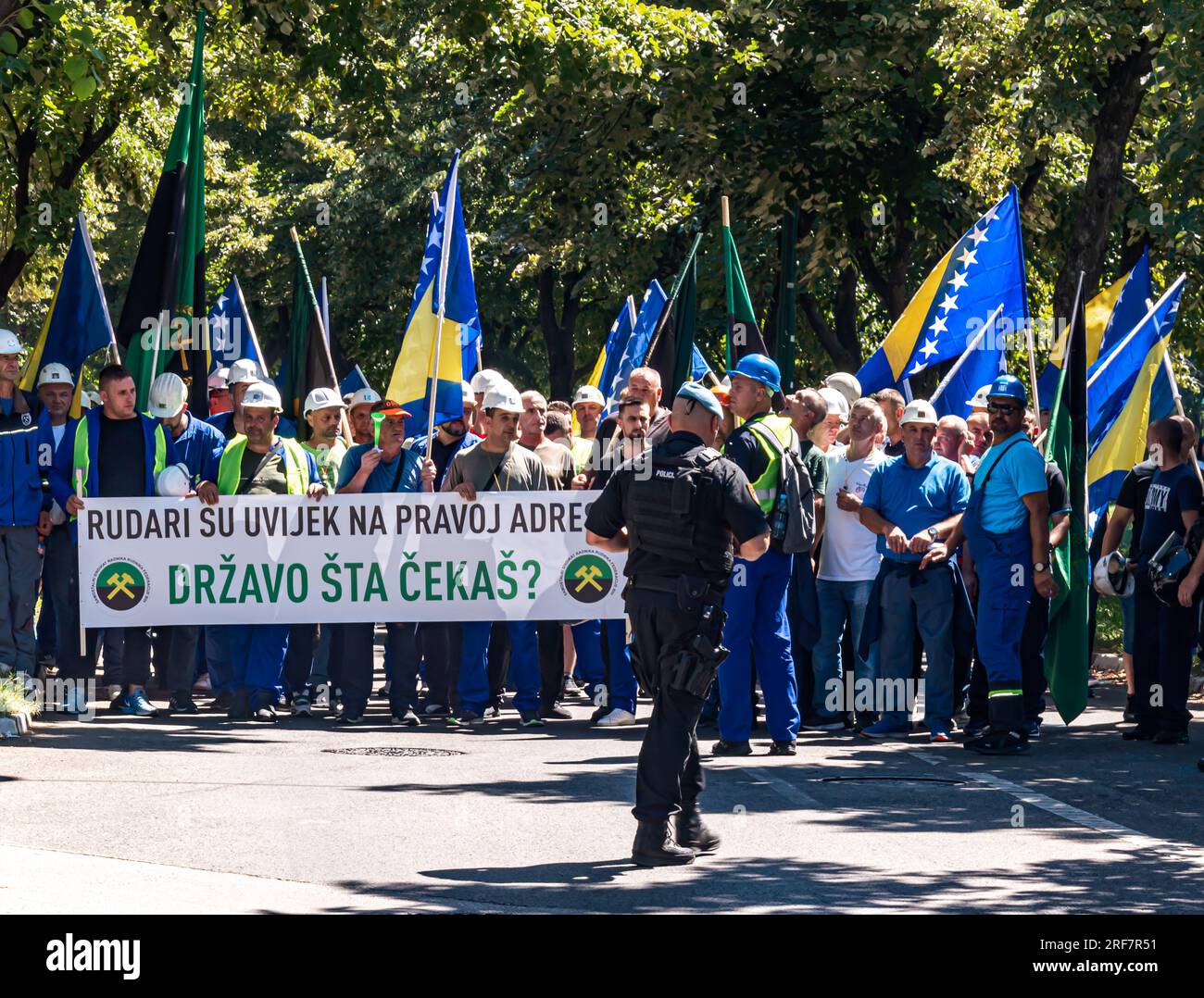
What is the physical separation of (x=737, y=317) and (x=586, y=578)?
2740 millimetres

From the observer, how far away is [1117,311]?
15.5 meters

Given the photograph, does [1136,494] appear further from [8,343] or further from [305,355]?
[8,343]

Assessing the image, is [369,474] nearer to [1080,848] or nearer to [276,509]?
[276,509]

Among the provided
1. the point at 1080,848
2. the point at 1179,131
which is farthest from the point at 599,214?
the point at 1080,848

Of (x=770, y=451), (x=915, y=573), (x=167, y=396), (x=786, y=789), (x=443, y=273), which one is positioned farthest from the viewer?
(x=443, y=273)

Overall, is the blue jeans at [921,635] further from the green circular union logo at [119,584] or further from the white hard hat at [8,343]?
the white hard hat at [8,343]

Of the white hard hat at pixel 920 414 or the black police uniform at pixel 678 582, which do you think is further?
the white hard hat at pixel 920 414

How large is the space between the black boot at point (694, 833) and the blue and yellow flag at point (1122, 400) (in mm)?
6652

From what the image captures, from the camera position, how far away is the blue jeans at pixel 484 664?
13.2m

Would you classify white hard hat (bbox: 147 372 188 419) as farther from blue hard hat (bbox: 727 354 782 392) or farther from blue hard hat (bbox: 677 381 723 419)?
blue hard hat (bbox: 677 381 723 419)

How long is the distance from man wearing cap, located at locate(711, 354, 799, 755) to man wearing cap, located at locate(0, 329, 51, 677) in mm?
4581

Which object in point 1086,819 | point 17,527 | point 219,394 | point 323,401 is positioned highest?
point 219,394

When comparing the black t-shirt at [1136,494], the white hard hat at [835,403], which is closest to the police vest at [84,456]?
the white hard hat at [835,403]

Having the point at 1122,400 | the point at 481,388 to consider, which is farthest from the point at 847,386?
the point at 481,388
